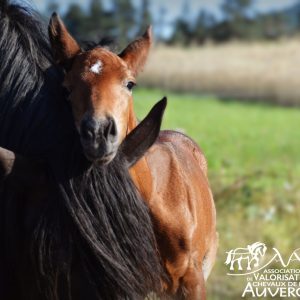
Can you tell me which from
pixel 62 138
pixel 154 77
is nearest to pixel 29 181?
pixel 62 138

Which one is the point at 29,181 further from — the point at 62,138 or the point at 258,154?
the point at 258,154

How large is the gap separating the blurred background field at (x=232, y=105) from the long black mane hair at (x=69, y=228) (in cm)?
78

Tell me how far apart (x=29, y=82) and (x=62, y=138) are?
0.37 meters

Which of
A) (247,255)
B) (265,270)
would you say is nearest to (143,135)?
(265,270)

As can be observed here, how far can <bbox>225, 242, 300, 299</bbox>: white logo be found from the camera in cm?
585

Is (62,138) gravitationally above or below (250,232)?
above

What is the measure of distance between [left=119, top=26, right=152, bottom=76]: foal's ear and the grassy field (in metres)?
2.89

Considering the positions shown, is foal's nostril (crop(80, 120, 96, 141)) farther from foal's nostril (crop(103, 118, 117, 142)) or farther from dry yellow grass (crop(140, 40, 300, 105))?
dry yellow grass (crop(140, 40, 300, 105))

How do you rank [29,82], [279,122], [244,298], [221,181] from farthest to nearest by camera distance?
[279,122] → [221,181] → [244,298] → [29,82]

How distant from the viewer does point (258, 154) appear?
13086mm

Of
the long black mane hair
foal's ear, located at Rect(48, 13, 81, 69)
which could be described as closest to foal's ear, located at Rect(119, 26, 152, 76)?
foal's ear, located at Rect(48, 13, 81, 69)

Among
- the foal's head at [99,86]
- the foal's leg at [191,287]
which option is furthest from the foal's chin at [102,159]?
the foal's leg at [191,287]

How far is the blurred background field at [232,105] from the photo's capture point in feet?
23.5

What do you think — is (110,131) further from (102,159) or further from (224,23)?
(224,23)
